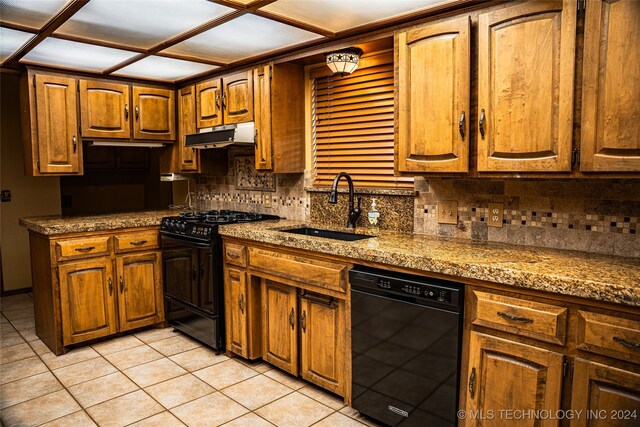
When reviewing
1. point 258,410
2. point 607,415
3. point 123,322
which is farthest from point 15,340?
point 607,415

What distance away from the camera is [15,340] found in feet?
11.9

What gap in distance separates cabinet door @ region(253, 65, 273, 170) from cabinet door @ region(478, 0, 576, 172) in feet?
5.31

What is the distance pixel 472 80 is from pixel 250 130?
1737mm

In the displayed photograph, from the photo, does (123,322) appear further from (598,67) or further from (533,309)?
(598,67)

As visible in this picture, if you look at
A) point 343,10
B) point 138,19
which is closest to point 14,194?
point 138,19

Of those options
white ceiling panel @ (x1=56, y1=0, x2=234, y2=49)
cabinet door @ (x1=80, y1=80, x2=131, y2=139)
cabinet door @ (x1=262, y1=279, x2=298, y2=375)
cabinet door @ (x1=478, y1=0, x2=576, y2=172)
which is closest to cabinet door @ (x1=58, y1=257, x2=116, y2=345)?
cabinet door @ (x1=80, y1=80, x2=131, y2=139)

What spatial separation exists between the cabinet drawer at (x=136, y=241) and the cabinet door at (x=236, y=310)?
94 cm

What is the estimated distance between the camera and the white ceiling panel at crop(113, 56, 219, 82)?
346 centimetres

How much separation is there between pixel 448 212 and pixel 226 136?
1.75 m

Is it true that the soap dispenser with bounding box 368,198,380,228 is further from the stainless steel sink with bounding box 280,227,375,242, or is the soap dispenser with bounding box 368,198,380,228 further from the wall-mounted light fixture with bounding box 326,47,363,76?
the wall-mounted light fixture with bounding box 326,47,363,76

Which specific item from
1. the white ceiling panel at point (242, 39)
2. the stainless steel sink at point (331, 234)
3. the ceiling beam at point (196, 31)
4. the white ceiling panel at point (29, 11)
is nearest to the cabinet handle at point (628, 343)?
the stainless steel sink at point (331, 234)

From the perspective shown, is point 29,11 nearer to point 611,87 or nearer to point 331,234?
point 331,234

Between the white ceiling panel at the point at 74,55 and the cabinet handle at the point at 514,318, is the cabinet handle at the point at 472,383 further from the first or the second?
the white ceiling panel at the point at 74,55

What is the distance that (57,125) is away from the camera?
3602 millimetres
